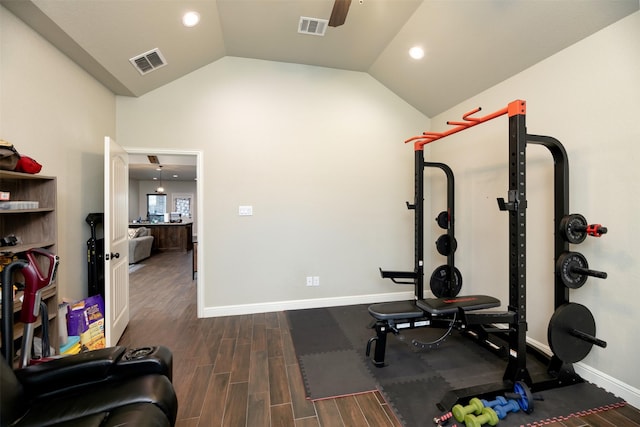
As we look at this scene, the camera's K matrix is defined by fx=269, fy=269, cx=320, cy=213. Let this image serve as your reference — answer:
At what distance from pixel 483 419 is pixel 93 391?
2157 millimetres

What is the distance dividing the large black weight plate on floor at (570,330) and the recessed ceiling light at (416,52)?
271 centimetres

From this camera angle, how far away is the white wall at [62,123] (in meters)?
1.86

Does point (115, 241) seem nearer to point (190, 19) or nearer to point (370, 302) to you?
point (190, 19)

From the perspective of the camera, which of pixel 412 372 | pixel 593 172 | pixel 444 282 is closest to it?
pixel 593 172

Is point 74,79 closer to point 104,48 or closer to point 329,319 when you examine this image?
point 104,48

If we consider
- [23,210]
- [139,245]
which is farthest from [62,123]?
[139,245]

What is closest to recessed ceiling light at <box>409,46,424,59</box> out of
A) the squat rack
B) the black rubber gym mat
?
the squat rack

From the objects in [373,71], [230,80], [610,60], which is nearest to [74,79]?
[230,80]

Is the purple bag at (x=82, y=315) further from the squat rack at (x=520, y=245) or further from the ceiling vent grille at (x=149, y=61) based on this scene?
the squat rack at (x=520, y=245)

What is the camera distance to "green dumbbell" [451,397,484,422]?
5.42ft

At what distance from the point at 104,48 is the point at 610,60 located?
404 cm

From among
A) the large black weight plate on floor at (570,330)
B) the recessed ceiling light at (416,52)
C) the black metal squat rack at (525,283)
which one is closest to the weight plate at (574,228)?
the black metal squat rack at (525,283)

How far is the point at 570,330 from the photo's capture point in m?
1.96

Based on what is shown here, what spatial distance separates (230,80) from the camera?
11.0ft
